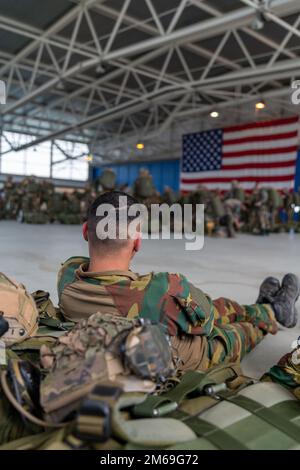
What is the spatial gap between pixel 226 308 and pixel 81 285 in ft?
2.83

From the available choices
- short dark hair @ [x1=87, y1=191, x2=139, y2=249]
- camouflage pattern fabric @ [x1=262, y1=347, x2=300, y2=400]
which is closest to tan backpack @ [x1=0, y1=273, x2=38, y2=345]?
short dark hair @ [x1=87, y1=191, x2=139, y2=249]

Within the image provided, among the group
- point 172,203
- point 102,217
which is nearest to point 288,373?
point 102,217

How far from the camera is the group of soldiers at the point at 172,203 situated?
997cm

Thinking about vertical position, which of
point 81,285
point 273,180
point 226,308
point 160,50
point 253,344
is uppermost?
point 160,50

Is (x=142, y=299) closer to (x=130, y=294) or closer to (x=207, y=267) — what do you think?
(x=130, y=294)

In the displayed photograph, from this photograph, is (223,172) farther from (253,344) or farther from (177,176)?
(253,344)

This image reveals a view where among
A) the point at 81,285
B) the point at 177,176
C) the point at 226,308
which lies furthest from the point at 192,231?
the point at 177,176

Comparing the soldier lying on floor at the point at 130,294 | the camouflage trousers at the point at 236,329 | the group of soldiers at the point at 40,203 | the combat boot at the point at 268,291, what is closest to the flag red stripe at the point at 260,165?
the group of soldiers at the point at 40,203

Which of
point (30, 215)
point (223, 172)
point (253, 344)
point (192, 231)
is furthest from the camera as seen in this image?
point (223, 172)

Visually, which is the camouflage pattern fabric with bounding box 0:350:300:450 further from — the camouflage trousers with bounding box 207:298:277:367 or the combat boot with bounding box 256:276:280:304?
the combat boot with bounding box 256:276:280:304

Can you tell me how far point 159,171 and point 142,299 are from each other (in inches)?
826

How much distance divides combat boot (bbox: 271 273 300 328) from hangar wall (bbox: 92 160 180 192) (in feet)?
61.4

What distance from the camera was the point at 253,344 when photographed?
1.78 meters

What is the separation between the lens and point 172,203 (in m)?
11.8
